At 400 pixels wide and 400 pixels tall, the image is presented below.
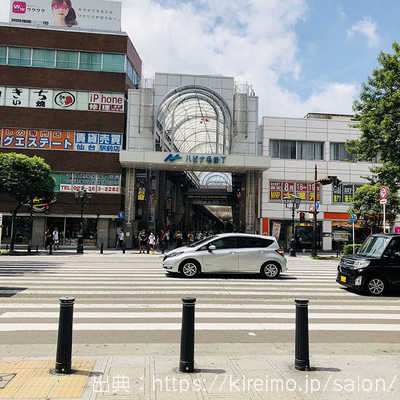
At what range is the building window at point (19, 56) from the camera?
35188 mm

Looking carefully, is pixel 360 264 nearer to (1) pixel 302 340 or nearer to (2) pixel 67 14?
(1) pixel 302 340

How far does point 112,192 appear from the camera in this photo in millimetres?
34969

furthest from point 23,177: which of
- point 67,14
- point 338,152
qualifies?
point 338,152

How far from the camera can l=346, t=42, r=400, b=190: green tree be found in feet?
61.7

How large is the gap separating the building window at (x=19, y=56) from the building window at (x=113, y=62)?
22.5ft

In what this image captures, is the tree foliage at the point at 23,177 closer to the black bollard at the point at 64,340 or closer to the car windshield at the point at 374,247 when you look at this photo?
the car windshield at the point at 374,247

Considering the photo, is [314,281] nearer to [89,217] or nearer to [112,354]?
[112,354]

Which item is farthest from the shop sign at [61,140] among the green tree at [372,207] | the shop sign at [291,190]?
the green tree at [372,207]

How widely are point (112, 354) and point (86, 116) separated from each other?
32.1 meters

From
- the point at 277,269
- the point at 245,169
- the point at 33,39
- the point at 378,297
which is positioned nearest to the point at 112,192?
the point at 245,169

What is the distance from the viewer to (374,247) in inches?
479

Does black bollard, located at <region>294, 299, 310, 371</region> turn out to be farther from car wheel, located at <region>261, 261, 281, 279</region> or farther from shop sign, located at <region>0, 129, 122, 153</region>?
shop sign, located at <region>0, 129, 122, 153</region>

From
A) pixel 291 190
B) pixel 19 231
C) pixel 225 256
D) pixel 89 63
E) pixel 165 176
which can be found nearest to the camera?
pixel 225 256

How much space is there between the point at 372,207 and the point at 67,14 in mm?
32526
